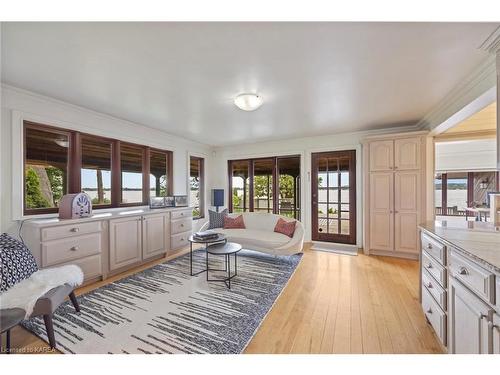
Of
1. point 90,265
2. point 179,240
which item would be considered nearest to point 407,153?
point 179,240

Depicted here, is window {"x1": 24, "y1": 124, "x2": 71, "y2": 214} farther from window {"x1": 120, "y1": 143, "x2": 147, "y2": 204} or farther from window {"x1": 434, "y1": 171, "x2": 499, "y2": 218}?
window {"x1": 434, "y1": 171, "x2": 499, "y2": 218}

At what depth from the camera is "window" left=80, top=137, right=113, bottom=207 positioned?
3.33 m

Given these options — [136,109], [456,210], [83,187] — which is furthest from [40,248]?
[456,210]

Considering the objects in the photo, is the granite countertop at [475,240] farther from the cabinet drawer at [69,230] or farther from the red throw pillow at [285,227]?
the cabinet drawer at [69,230]

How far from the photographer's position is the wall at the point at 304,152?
177 inches

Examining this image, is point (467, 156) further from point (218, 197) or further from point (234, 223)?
point (218, 197)

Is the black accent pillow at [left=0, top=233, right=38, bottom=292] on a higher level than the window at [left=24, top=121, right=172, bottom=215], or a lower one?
lower

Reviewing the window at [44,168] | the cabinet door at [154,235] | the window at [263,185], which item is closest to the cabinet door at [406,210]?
the window at [263,185]

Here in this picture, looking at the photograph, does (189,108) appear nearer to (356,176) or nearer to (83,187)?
(83,187)

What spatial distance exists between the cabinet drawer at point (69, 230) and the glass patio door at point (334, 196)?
13.3 feet

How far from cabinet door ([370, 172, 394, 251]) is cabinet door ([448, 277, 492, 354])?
266 cm

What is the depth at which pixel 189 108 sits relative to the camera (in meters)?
3.16

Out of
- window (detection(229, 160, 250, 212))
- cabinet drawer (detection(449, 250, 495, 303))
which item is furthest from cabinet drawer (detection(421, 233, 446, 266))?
window (detection(229, 160, 250, 212))
